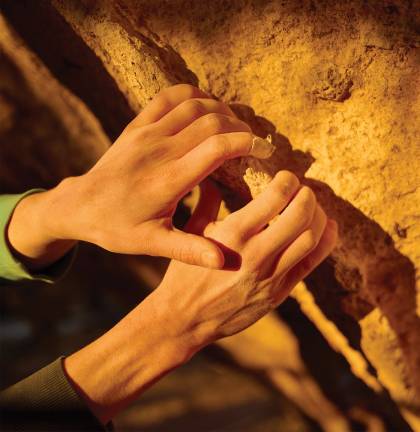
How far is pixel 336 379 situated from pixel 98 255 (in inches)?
26.8

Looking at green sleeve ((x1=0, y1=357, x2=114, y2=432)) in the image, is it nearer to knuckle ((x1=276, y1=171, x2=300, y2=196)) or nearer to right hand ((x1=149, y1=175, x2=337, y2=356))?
right hand ((x1=149, y1=175, x2=337, y2=356))

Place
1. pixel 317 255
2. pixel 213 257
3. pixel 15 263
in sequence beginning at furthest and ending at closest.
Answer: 1. pixel 15 263
2. pixel 317 255
3. pixel 213 257

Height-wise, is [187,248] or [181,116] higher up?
[181,116]

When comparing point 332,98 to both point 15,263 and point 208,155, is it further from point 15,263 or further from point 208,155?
point 15,263

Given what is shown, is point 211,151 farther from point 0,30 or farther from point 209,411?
point 209,411

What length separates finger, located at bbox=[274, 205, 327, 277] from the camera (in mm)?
692

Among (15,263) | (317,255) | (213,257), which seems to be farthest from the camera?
(15,263)

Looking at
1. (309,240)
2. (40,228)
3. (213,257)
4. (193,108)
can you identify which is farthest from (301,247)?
(40,228)

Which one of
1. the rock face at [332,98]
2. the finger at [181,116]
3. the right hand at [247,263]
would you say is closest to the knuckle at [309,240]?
the right hand at [247,263]

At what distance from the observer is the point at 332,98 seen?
715 mm

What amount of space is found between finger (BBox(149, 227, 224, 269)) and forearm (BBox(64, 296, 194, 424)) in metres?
0.16

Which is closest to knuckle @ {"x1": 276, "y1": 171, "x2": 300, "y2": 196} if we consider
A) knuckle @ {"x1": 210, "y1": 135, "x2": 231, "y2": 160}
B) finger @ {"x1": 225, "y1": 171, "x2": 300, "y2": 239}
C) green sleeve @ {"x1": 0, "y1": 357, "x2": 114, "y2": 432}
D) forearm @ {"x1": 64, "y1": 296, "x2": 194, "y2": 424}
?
finger @ {"x1": 225, "y1": 171, "x2": 300, "y2": 239}

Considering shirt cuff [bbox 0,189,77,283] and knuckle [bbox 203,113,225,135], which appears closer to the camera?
knuckle [bbox 203,113,225,135]

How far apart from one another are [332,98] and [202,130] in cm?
21
